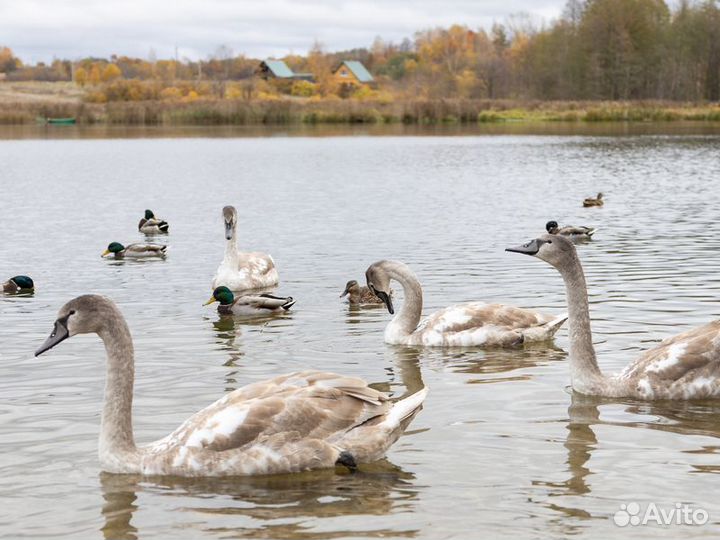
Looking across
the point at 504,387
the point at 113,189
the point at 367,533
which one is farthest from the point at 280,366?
the point at 113,189

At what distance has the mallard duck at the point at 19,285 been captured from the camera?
55.6ft

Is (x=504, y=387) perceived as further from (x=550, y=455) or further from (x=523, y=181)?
(x=523, y=181)

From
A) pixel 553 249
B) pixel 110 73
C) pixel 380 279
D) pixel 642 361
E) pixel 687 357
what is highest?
pixel 110 73

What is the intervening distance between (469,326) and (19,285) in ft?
25.7

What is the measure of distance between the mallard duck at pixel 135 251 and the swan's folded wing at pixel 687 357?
1280cm

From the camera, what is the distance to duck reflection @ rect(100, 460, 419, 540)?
7.14 m

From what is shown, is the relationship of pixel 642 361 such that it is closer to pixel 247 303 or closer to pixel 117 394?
pixel 117 394

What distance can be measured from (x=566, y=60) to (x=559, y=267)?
359 ft

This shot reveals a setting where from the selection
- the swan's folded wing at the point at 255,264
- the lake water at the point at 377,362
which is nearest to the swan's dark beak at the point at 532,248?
the lake water at the point at 377,362

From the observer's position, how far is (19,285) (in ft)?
55.9

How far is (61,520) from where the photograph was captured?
7449 millimetres

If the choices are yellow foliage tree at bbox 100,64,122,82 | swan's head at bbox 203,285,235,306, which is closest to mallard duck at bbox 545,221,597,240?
swan's head at bbox 203,285,235,306

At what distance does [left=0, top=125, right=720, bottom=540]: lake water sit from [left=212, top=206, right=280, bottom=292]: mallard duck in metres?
0.33

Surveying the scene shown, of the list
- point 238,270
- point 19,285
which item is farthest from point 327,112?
point 19,285
